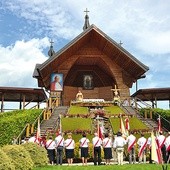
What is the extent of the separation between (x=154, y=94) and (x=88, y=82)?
280 inches

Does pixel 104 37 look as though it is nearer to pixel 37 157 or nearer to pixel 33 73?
pixel 33 73

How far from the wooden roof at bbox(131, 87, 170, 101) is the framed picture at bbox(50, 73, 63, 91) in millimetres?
7804

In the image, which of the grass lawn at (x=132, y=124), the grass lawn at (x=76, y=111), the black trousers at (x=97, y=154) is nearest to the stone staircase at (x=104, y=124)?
the grass lawn at (x=132, y=124)

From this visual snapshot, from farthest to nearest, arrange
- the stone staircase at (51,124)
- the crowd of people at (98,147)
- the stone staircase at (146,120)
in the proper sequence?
the stone staircase at (146,120), the stone staircase at (51,124), the crowd of people at (98,147)

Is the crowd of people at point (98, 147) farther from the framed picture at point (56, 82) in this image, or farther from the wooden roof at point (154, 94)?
the framed picture at point (56, 82)

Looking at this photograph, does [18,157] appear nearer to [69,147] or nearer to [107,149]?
[69,147]

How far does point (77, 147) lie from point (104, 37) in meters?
18.1

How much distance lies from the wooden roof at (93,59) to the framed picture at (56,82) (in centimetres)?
54

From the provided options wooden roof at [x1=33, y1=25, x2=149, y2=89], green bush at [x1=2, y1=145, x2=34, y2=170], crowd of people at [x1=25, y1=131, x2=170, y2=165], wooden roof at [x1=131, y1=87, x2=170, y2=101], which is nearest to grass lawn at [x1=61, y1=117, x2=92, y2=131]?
crowd of people at [x1=25, y1=131, x2=170, y2=165]

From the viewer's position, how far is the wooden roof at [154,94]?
3560 centimetres

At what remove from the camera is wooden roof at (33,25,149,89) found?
34.8 metres

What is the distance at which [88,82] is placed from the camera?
39562 mm

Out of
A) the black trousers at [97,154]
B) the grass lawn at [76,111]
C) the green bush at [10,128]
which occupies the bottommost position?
the black trousers at [97,154]

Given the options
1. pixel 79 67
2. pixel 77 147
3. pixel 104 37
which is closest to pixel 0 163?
pixel 77 147
